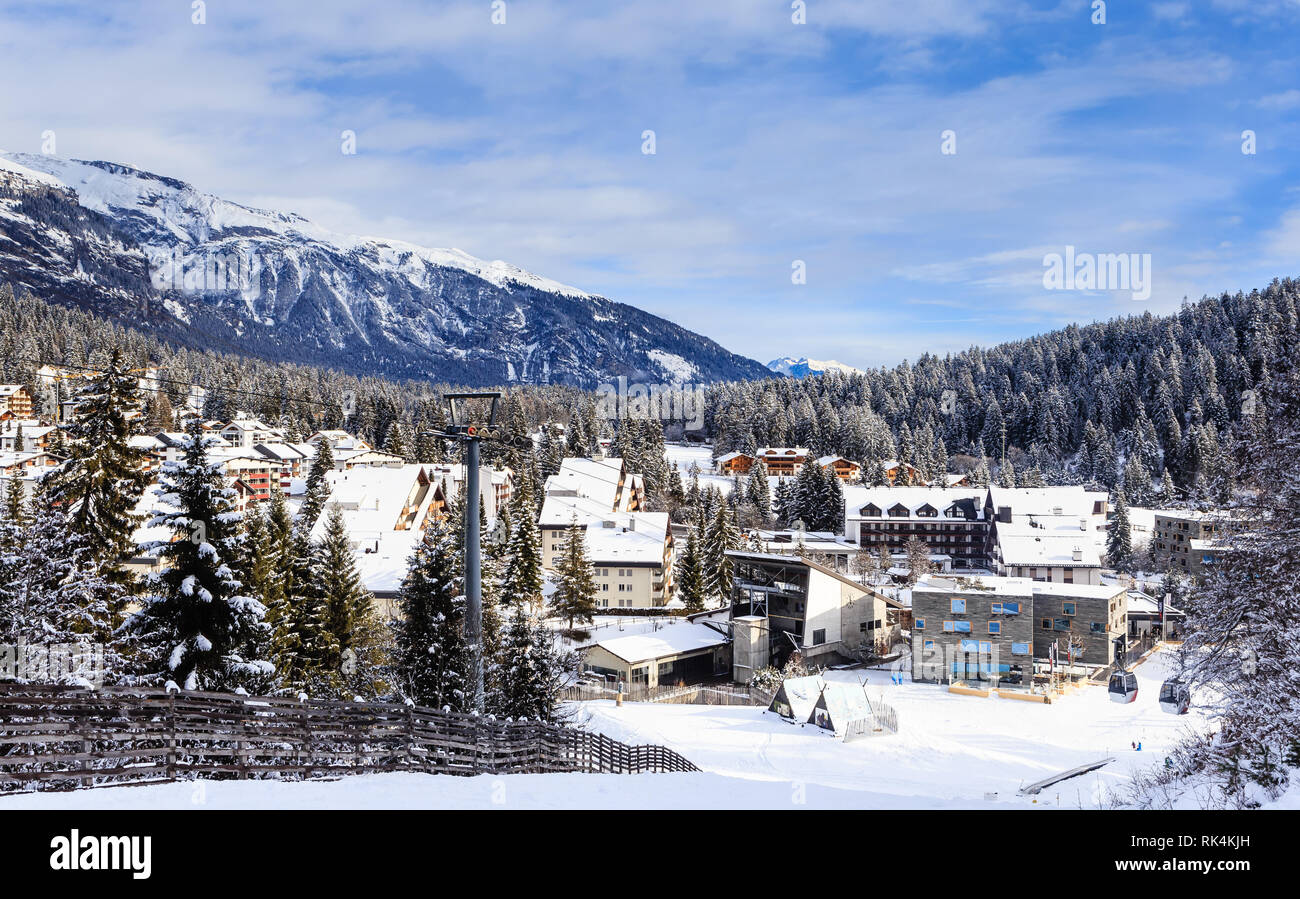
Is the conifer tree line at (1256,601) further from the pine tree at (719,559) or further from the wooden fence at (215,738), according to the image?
the pine tree at (719,559)

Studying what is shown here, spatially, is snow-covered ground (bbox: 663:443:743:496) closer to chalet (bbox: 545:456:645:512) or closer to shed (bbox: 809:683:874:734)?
chalet (bbox: 545:456:645:512)

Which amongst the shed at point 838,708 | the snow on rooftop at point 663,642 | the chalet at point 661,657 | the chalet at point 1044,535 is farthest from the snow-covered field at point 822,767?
the chalet at point 1044,535

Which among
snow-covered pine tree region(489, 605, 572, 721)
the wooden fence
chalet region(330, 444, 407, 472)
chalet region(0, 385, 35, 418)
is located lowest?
snow-covered pine tree region(489, 605, 572, 721)

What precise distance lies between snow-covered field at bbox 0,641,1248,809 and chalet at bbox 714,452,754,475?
8350cm

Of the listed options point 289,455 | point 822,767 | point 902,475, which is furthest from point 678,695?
point 902,475

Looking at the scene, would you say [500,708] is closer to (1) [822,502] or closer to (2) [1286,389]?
(2) [1286,389]

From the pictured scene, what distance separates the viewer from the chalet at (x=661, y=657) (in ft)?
139

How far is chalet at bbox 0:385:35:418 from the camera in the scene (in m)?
108

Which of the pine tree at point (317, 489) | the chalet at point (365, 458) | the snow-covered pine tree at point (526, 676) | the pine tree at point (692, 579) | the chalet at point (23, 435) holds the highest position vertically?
the chalet at point (23, 435)

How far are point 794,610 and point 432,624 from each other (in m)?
29.1

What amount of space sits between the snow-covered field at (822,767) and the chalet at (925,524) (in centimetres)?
3888

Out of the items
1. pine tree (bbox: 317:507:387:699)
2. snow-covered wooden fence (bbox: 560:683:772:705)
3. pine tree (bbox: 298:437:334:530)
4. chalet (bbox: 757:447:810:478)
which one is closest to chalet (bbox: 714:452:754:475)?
chalet (bbox: 757:447:810:478)
